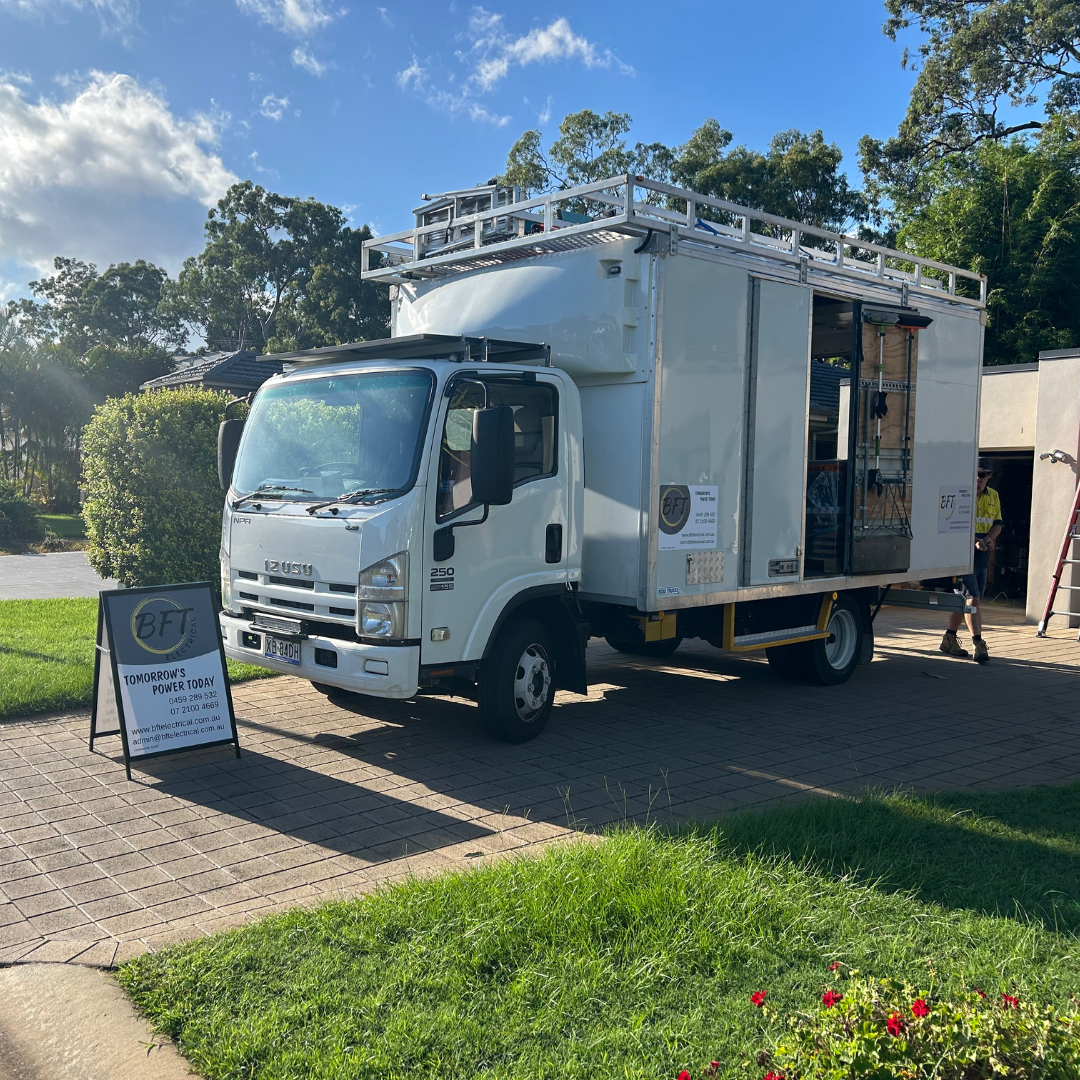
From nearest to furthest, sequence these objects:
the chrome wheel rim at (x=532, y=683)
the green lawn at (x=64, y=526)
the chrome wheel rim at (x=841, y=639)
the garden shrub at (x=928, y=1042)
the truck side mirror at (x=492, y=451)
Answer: the garden shrub at (x=928, y=1042) < the truck side mirror at (x=492, y=451) < the chrome wheel rim at (x=532, y=683) < the chrome wheel rim at (x=841, y=639) < the green lawn at (x=64, y=526)

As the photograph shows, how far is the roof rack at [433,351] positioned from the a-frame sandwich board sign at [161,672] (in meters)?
1.98

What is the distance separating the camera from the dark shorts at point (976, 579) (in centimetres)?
1103

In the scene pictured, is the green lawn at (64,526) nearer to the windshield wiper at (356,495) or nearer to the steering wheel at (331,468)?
the steering wheel at (331,468)

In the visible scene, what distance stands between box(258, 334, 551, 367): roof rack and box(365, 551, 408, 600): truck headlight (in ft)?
5.23

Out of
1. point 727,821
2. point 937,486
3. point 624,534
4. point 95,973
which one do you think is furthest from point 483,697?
point 937,486

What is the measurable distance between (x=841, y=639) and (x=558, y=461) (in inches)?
164

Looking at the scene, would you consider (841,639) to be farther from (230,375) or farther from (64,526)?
(64,526)

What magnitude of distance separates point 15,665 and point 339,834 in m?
5.02

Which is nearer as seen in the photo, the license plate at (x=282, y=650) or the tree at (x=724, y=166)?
the license plate at (x=282, y=650)

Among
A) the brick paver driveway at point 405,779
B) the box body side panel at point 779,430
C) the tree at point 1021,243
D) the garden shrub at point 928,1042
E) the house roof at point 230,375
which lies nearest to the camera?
the garden shrub at point 928,1042

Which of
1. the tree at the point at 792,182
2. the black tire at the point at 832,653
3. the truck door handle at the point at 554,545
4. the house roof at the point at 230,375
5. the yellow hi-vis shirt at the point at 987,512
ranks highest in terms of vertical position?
the tree at the point at 792,182

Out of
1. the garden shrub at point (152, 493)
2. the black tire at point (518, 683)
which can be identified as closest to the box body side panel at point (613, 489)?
the black tire at point (518, 683)

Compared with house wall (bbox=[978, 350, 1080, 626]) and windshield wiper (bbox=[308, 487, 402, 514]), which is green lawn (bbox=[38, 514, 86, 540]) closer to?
windshield wiper (bbox=[308, 487, 402, 514])

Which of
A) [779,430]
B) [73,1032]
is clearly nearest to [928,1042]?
[73,1032]
